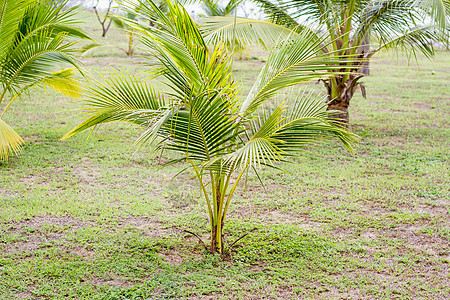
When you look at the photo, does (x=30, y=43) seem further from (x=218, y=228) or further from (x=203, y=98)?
(x=218, y=228)

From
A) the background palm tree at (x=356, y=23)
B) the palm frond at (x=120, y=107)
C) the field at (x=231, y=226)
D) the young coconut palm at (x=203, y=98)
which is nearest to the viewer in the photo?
the young coconut palm at (x=203, y=98)

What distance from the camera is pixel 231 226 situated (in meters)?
4.36

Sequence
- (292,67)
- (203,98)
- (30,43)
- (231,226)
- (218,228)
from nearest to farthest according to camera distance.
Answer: (203,98) < (292,67) < (218,228) < (231,226) < (30,43)

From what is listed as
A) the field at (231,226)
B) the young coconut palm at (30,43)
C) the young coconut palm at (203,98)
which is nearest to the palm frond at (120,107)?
the young coconut palm at (203,98)

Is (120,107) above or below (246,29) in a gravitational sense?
below

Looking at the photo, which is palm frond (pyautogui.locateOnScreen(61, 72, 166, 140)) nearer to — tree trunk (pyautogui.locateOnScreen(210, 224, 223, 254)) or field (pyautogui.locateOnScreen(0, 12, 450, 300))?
field (pyautogui.locateOnScreen(0, 12, 450, 300))

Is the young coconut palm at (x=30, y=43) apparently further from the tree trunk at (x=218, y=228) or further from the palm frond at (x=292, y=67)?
the palm frond at (x=292, y=67)

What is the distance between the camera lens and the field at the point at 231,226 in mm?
3328

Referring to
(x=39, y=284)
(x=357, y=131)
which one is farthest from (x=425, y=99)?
(x=39, y=284)

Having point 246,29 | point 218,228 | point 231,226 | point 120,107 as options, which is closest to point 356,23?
point 246,29

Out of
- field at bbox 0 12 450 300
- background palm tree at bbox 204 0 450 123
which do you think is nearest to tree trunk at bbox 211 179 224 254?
field at bbox 0 12 450 300

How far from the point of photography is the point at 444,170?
19.6ft

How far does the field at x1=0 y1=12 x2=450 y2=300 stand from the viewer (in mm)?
3328

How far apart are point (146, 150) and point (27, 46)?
225cm
